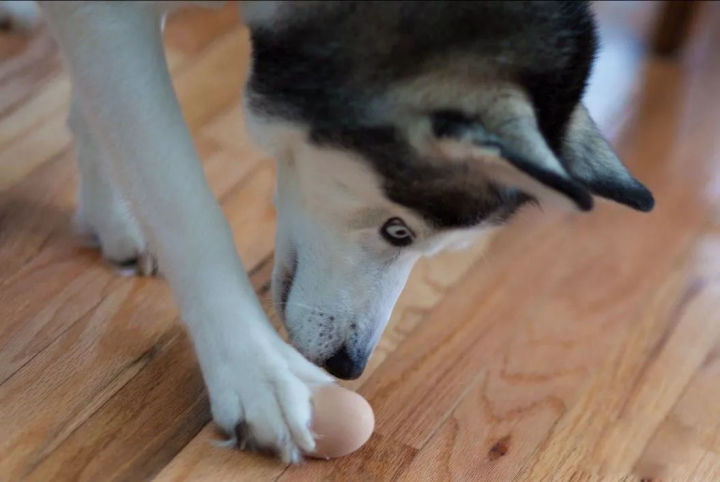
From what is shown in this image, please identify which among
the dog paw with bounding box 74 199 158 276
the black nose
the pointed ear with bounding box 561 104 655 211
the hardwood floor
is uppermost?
the pointed ear with bounding box 561 104 655 211

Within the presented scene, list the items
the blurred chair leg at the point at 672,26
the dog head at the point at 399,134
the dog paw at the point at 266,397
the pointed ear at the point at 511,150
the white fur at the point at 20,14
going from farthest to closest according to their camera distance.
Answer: the blurred chair leg at the point at 672,26 → the white fur at the point at 20,14 → the dog paw at the point at 266,397 → the dog head at the point at 399,134 → the pointed ear at the point at 511,150

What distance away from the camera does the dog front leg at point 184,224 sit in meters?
1.32

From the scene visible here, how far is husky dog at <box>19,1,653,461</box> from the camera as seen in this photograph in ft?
4.08

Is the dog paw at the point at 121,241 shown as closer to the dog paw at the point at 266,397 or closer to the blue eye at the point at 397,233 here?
the dog paw at the point at 266,397

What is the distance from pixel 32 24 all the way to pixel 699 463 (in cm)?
168

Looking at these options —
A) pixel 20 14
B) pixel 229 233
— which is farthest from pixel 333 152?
pixel 20 14

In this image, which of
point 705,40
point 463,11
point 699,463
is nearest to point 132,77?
point 463,11

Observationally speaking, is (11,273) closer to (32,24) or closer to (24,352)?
(24,352)

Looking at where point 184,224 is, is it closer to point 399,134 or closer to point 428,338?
point 399,134

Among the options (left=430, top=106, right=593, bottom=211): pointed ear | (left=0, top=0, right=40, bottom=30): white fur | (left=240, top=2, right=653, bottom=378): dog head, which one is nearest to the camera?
(left=430, top=106, right=593, bottom=211): pointed ear

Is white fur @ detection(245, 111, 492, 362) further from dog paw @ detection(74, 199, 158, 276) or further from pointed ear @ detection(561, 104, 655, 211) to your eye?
dog paw @ detection(74, 199, 158, 276)

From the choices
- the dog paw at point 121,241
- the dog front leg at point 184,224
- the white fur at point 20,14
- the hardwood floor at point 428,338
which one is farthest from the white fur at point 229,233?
the white fur at point 20,14

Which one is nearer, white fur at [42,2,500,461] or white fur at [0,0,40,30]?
white fur at [42,2,500,461]

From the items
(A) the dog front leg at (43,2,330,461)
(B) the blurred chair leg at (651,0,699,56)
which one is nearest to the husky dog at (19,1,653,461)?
(A) the dog front leg at (43,2,330,461)
